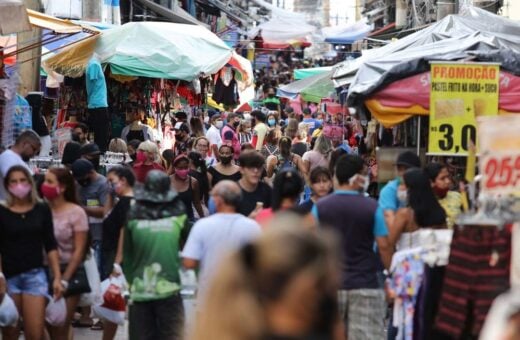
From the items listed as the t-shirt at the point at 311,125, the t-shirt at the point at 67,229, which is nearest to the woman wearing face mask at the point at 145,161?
the t-shirt at the point at 67,229

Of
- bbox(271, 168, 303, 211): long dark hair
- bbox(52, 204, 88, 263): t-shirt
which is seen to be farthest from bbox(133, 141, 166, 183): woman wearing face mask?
bbox(271, 168, 303, 211): long dark hair

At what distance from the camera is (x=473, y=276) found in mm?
8492

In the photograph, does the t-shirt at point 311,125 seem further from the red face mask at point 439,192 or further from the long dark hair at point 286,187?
the long dark hair at point 286,187

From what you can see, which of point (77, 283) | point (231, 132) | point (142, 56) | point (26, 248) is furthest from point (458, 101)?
point (231, 132)

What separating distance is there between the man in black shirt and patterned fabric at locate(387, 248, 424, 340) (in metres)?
1.95

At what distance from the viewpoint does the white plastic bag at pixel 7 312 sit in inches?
366

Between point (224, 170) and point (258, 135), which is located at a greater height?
point (258, 135)

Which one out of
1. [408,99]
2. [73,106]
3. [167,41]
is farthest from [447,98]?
[73,106]

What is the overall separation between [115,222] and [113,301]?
650 mm

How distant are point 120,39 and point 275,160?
2905 mm

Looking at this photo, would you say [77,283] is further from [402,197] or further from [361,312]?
[402,197]

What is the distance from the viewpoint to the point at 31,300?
380 inches

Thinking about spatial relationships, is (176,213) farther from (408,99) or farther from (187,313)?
(408,99)

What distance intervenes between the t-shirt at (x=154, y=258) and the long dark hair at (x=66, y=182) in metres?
1.19
